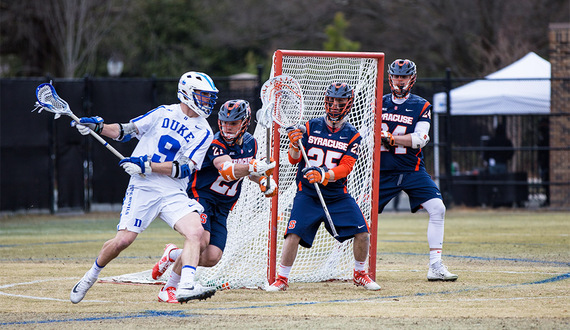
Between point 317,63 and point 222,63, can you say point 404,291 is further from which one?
point 222,63

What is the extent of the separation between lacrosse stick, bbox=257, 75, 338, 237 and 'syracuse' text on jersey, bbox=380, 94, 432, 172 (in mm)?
1100

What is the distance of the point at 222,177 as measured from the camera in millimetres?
7555

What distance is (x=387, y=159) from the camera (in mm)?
8914

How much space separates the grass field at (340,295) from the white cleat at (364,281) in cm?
10

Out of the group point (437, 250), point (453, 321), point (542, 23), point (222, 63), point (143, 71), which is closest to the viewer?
point (453, 321)

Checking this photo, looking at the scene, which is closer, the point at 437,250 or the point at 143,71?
the point at 437,250

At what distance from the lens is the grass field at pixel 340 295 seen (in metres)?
6.24

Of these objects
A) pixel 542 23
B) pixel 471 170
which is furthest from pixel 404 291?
pixel 542 23

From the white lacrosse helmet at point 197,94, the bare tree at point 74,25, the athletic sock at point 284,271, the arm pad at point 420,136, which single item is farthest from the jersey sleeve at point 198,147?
the bare tree at point 74,25

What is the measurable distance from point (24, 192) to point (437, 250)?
1062 cm

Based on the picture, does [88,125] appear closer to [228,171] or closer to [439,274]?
[228,171]

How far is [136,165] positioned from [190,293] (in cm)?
112

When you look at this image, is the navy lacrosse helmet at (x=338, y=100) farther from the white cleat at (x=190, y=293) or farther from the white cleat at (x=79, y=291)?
the white cleat at (x=79, y=291)

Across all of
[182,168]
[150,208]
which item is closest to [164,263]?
[150,208]
